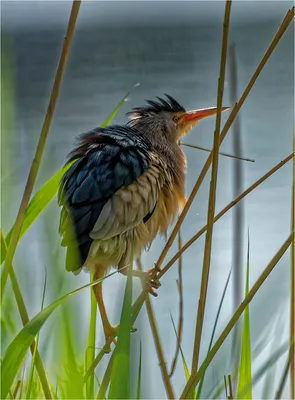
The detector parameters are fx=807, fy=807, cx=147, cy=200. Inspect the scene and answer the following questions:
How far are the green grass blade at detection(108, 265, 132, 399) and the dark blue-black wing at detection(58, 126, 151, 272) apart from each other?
0.60 m

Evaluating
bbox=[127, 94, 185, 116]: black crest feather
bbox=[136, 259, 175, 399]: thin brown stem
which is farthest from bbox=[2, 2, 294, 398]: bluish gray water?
bbox=[127, 94, 185, 116]: black crest feather

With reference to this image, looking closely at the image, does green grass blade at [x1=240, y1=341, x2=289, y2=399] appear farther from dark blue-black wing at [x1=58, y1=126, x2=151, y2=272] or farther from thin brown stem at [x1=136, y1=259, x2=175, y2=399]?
dark blue-black wing at [x1=58, y1=126, x2=151, y2=272]

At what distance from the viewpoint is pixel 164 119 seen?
254cm

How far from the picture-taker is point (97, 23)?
8.79 meters

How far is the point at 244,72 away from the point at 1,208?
5350 mm

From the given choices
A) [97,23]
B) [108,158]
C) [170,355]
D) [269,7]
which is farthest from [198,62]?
[108,158]

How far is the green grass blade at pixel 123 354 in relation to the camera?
3.69ft

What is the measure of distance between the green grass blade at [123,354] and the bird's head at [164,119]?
141cm

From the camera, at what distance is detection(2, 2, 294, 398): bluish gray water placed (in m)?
1.34

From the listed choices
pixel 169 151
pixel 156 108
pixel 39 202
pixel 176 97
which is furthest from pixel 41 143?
pixel 176 97

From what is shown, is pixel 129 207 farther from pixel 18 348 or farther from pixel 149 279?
pixel 18 348

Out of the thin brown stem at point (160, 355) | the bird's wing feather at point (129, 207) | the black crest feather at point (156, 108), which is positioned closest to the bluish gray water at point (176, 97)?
→ the thin brown stem at point (160, 355)

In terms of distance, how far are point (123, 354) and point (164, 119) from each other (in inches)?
58.8

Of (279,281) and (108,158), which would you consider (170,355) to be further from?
(279,281)
